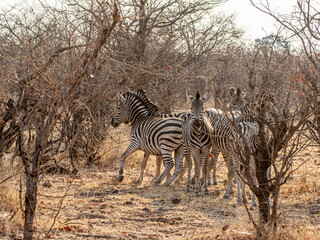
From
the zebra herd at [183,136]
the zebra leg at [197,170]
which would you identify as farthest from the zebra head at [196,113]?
the zebra leg at [197,170]

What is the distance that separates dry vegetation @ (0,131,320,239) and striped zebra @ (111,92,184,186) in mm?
515

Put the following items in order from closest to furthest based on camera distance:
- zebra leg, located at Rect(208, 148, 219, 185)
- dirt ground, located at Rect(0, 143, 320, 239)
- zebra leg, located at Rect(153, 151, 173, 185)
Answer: dirt ground, located at Rect(0, 143, 320, 239) → zebra leg, located at Rect(208, 148, 219, 185) → zebra leg, located at Rect(153, 151, 173, 185)

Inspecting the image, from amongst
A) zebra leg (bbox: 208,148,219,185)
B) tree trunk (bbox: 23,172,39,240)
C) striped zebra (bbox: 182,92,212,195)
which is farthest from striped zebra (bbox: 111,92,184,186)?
tree trunk (bbox: 23,172,39,240)

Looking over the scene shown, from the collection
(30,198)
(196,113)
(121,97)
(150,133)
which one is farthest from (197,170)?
(30,198)

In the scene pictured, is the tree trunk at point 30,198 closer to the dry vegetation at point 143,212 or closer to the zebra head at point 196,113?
the dry vegetation at point 143,212

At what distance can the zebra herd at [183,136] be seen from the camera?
778cm

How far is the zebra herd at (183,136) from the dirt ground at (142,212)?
1.14 feet

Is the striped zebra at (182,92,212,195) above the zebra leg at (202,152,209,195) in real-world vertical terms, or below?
above

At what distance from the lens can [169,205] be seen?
278 inches

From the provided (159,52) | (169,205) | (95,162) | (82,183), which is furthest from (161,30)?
(169,205)

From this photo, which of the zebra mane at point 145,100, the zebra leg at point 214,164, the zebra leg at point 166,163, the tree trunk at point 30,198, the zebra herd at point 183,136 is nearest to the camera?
the tree trunk at point 30,198

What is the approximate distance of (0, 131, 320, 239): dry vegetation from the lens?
5086 mm

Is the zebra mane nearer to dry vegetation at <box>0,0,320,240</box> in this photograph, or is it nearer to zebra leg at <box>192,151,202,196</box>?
dry vegetation at <box>0,0,320,240</box>

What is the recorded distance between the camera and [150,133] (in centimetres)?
901
